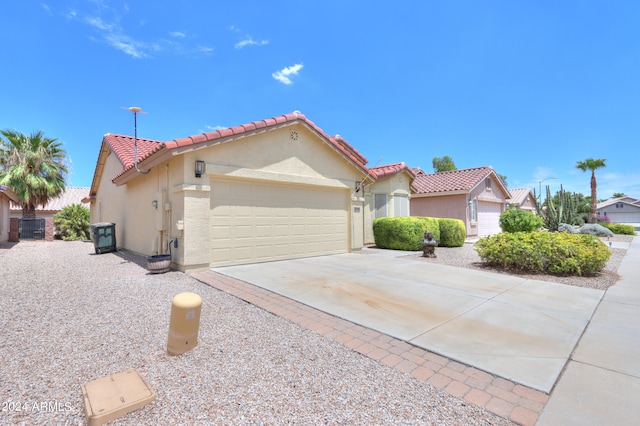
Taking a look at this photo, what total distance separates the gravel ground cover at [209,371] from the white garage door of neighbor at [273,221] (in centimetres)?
331

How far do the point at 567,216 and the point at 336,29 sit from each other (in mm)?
20112

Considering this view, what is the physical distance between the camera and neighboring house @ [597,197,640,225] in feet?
174

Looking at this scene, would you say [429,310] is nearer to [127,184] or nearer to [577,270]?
[577,270]

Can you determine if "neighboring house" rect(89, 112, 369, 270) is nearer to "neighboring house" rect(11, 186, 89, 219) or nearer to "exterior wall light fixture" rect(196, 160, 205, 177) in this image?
"exterior wall light fixture" rect(196, 160, 205, 177)

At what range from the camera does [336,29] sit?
39.2 feet

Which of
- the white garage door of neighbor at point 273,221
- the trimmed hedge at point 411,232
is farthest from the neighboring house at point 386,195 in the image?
the white garage door of neighbor at point 273,221

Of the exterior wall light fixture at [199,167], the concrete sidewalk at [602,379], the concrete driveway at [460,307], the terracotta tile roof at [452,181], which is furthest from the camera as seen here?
the terracotta tile roof at [452,181]

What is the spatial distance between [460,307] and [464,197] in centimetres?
1514

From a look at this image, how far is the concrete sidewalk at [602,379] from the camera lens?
226cm

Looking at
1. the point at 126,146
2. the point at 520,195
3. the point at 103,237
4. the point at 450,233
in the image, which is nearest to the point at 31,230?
the point at 126,146

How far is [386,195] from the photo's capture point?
49.4 ft

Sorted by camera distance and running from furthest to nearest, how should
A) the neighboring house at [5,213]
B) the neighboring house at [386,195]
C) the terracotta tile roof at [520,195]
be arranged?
the terracotta tile roof at [520,195] < the neighboring house at [5,213] < the neighboring house at [386,195]

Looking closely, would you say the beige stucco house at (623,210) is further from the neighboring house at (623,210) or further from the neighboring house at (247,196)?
the neighboring house at (247,196)

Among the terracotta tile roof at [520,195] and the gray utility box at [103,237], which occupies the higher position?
the terracotta tile roof at [520,195]
